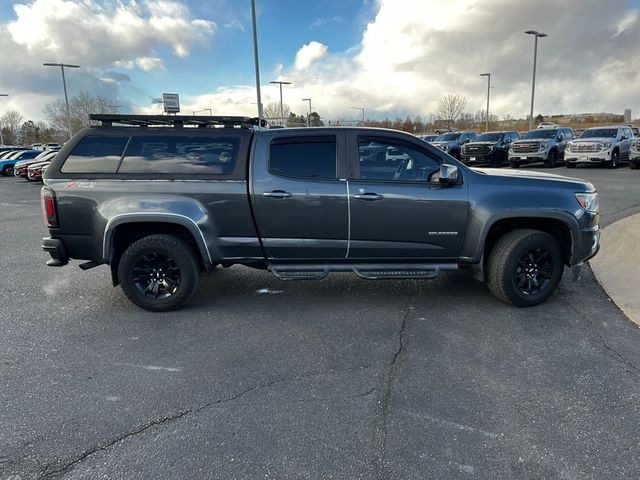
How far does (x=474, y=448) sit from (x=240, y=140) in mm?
3507

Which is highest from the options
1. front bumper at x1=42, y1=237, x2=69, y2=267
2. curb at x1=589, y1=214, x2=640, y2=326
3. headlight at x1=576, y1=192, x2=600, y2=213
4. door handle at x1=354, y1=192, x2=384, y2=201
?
door handle at x1=354, y1=192, x2=384, y2=201

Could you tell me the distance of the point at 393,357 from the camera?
11.8ft

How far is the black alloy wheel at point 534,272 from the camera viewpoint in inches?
179

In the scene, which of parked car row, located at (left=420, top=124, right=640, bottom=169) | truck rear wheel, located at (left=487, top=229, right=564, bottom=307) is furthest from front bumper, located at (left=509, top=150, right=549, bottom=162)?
truck rear wheel, located at (left=487, top=229, right=564, bottom=307)

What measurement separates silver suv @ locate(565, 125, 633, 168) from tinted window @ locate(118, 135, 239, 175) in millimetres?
19829

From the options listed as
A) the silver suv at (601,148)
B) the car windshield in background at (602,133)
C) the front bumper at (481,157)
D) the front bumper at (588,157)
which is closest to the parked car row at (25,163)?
the front bumper at (481,157)

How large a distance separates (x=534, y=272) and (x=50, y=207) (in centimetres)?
510

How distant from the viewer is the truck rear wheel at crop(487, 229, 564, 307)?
4445 millimetres

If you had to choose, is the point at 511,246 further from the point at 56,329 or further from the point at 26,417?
the point at 56,329

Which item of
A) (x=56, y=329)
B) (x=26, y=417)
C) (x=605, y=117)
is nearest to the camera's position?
(x=26, y=417)

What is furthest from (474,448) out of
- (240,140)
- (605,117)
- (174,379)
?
(605,117)

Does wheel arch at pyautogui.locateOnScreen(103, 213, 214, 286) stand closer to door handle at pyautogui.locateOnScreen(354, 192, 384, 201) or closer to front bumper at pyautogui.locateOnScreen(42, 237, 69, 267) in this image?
front bumper at pyautogui.locateOnScreen(42, 237, 69, 267)

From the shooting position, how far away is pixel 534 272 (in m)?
4.59

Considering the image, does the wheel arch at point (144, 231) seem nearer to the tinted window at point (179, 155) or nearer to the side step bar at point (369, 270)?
the tinted window at point (179, 155)
